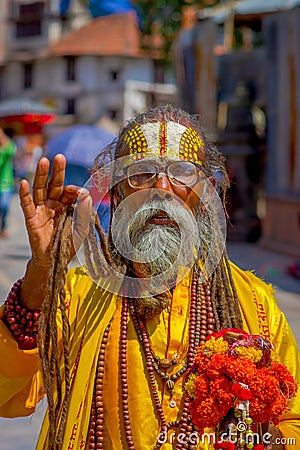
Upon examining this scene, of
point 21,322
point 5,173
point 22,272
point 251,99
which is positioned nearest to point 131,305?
point 21,322

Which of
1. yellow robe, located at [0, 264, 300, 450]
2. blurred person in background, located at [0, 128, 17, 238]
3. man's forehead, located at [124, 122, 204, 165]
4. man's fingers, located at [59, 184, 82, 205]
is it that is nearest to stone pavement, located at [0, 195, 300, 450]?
blurred person in background, located at [0, 128, 17, 238]

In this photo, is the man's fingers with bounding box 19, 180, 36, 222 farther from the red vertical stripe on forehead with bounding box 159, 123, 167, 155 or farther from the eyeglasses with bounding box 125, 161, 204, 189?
the red vertical stripe on forehead with bounding box 159, 123, 167, 155

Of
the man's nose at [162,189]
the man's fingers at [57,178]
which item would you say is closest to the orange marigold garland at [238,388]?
the man's nose at [162,189]

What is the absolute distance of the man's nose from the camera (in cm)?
237

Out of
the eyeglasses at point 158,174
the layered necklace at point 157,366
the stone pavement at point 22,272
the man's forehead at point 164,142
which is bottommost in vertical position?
the stone pavement at point 22,272

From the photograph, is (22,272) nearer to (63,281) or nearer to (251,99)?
(251,99)

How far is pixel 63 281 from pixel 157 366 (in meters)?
0.35

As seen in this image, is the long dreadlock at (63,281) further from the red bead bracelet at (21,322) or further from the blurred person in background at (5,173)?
the blurred person in background at (5,173)

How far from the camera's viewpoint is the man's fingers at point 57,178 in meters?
2.19

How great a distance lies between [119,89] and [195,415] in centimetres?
4601

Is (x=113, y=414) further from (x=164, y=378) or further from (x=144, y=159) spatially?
(x=144, y=159)

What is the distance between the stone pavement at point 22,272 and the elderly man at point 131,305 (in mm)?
2369

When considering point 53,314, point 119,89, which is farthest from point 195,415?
point 119,89

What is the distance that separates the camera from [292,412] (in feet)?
7.52
